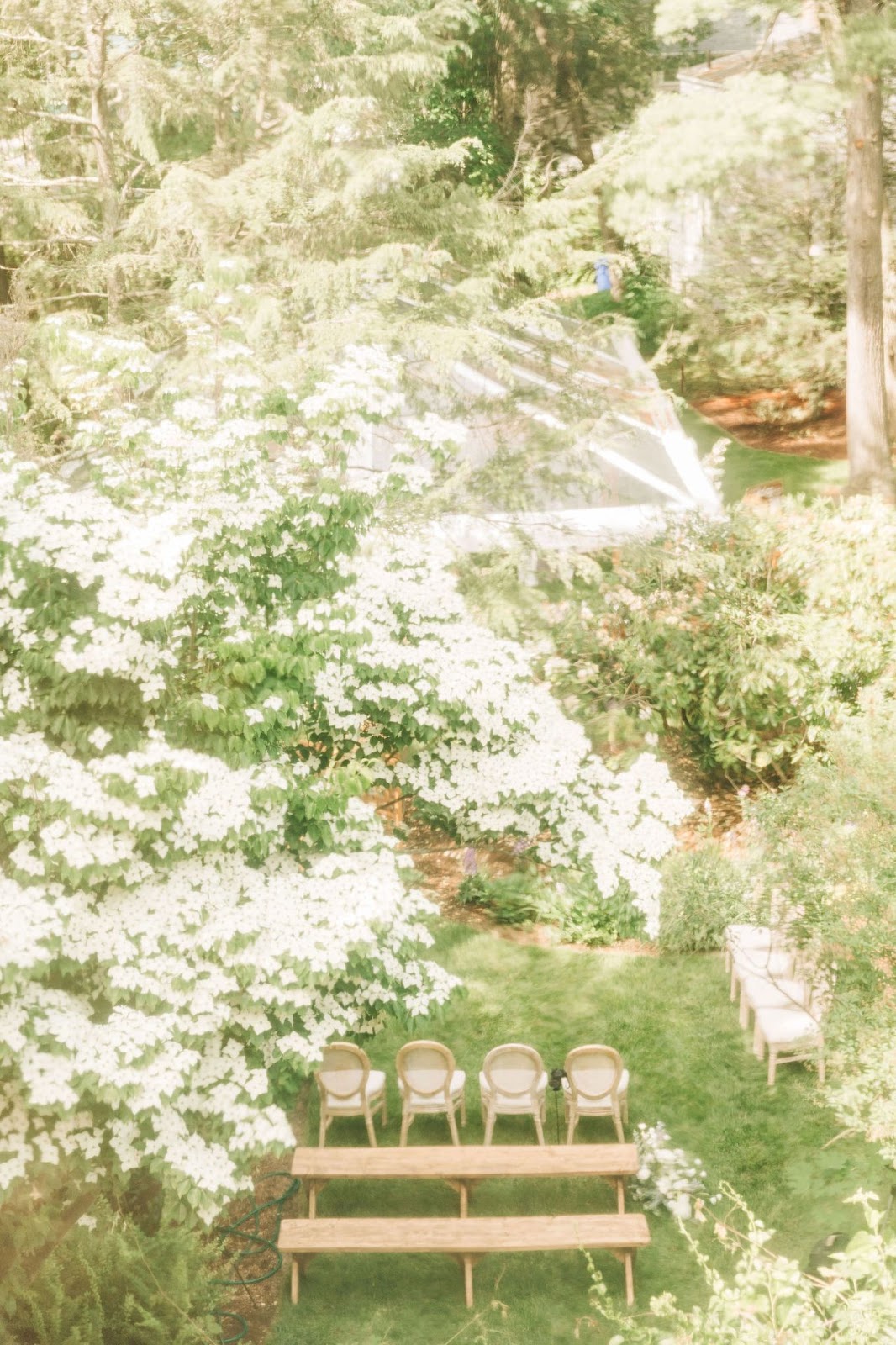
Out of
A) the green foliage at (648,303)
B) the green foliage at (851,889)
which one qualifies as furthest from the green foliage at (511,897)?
the green foliage at (648,303)

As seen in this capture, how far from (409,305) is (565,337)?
9.90ft

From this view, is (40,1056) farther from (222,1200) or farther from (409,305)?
(409,305)

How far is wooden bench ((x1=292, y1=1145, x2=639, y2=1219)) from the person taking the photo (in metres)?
8.98

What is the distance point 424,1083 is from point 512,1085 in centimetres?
77

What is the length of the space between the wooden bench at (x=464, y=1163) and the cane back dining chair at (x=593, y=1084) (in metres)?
0.72

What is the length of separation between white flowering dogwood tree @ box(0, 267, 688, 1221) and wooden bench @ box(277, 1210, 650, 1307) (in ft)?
6.26

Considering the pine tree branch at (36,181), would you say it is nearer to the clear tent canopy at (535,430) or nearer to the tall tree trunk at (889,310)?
the clear tent canopy at (535,430)

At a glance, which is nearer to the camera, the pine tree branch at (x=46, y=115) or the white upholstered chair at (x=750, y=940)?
the white upholstered chair at (x=750, y=940)

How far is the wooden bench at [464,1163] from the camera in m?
8.98

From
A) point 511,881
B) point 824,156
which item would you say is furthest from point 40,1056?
point 824,156

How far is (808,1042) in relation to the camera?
10852 millimetres

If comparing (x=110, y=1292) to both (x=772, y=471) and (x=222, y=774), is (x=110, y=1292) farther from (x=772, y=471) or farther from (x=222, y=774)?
(x=772, y=471)

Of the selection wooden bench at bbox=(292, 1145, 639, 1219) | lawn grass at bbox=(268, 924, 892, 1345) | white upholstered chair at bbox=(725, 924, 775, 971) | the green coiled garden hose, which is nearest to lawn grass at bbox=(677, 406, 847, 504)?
white upholstered chair at bbox=(725, 924, 775, 971)

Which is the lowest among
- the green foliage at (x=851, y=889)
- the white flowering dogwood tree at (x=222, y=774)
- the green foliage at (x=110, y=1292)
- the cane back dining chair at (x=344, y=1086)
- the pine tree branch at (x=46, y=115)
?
the cane back dining chair at (x=344, y=1086)
